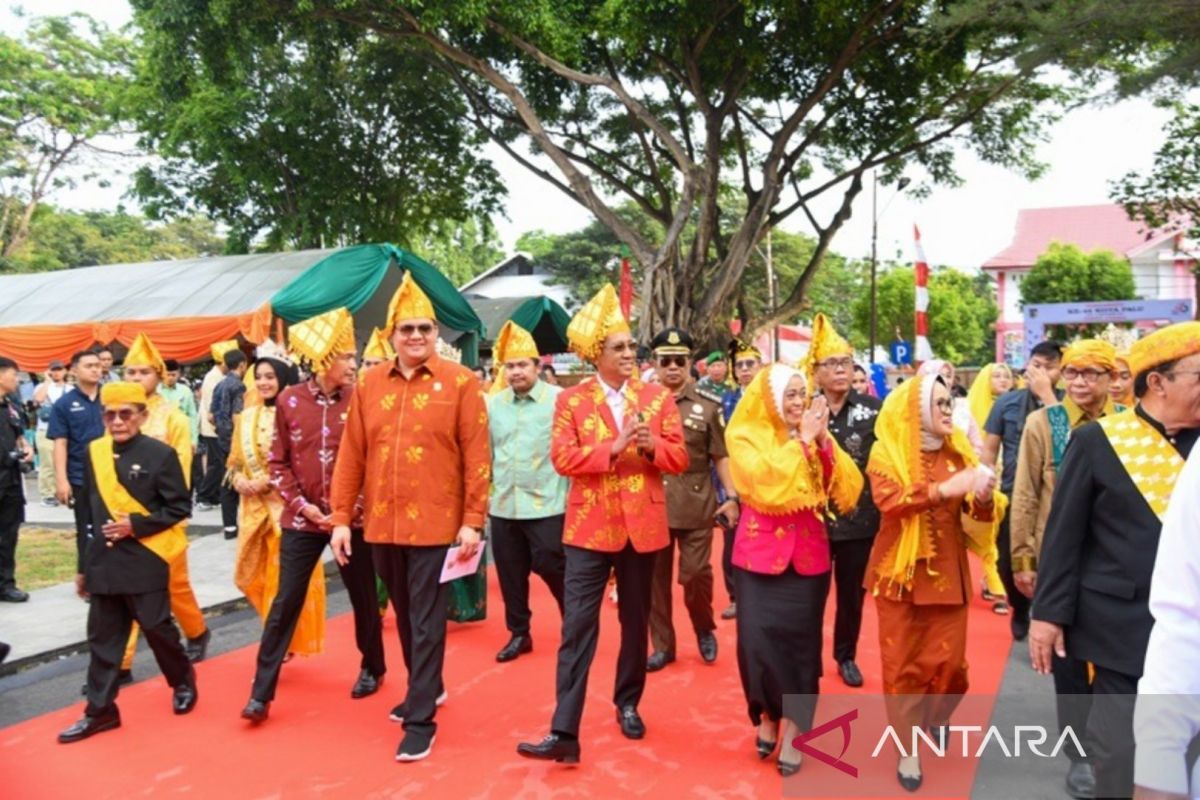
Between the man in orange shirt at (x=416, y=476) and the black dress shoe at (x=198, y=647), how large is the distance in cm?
152

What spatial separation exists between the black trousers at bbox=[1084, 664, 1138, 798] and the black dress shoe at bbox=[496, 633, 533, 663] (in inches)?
136

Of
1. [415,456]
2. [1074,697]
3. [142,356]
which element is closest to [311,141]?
[142,356]

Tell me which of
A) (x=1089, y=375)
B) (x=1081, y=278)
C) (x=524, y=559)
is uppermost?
(x=1081, y=278)

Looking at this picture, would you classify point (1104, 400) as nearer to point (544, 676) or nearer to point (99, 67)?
point (544, 676)

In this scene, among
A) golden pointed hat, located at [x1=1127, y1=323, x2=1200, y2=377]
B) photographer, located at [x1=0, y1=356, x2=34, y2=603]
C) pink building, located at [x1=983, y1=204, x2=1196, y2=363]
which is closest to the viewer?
golden pointed hat, located at [x1=1127, y1=323, x2=1200, y2=377]

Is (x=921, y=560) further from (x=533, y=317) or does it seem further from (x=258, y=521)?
(x=533, y=317)

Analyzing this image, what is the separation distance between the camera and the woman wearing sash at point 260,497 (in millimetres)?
5434

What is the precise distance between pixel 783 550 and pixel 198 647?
11.5 feet

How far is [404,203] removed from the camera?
69.7ft

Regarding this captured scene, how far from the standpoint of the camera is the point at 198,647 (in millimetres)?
5465

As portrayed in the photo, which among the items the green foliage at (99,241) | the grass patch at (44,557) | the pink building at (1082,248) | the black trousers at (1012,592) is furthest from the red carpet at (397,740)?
the pink building at (1082,248)

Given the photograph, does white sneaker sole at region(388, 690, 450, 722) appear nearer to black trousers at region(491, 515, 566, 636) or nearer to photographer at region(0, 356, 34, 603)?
black trousers at region(491, 515, 566, 636)

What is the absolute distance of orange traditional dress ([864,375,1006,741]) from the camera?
382 cm

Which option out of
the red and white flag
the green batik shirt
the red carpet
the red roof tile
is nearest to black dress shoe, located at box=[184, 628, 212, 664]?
the red carpet
